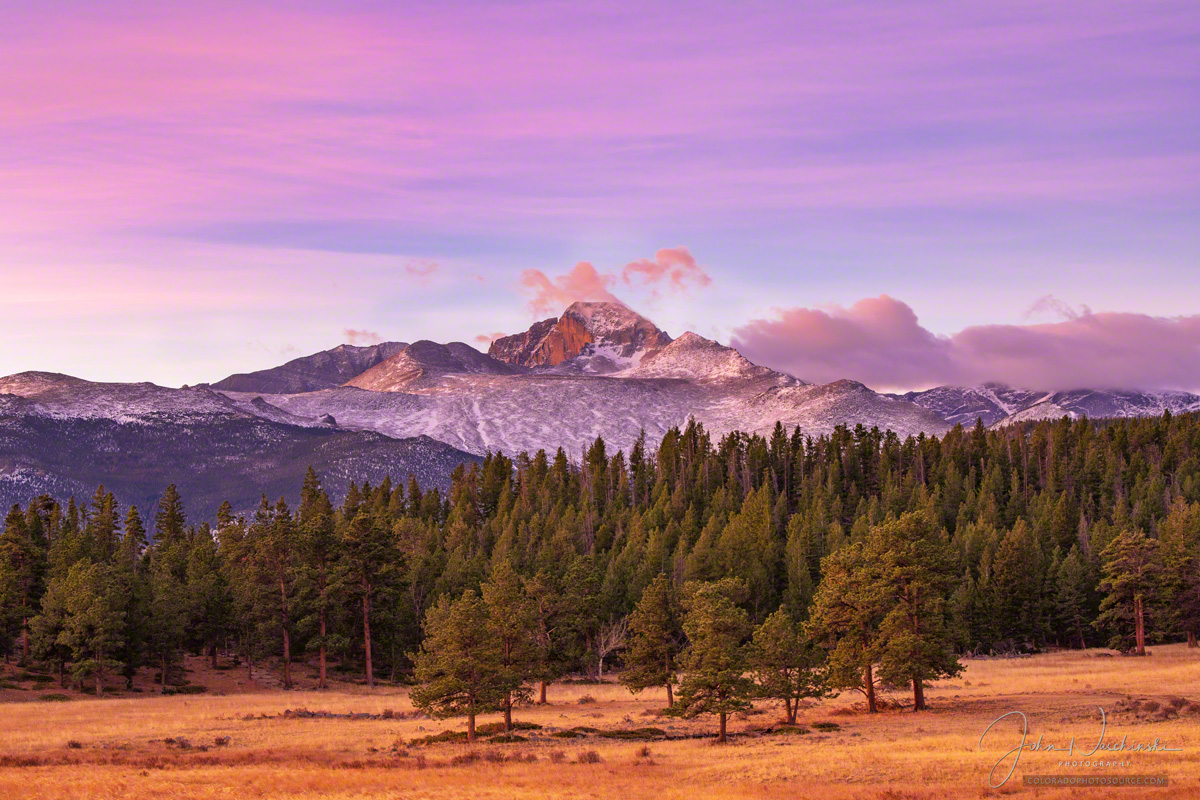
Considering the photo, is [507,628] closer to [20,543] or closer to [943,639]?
[943,639]

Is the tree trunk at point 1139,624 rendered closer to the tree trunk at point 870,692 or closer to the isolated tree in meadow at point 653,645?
the tree trunk at point 870,692

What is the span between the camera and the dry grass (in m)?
39.6

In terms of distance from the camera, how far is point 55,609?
85062mm

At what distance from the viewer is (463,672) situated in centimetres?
5906

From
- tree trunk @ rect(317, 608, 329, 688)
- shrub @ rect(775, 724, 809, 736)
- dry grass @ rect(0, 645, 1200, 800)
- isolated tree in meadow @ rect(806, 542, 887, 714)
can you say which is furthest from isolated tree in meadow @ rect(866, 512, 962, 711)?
tree trunk @ rect(317, 608, 329, 688)

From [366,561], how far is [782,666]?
4414 cm

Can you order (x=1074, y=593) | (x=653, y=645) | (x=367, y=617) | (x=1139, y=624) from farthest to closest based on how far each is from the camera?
(x=1074, y=593)
(x=1139, y=624)
(x=367, y=617)
(x=653, y=645)

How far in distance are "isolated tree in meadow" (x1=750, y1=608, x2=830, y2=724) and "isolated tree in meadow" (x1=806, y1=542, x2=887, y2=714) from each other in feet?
5.83

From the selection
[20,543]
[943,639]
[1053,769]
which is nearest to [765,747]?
[1053,769]

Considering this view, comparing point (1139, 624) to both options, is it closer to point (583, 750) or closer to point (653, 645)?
point (653, 645)

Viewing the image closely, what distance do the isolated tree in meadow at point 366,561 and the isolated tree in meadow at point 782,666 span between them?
4188 cm

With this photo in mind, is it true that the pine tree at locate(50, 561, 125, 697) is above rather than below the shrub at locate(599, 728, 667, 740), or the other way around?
above

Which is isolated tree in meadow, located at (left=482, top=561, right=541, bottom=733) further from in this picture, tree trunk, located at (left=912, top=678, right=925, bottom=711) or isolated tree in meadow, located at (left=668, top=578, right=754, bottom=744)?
tree trunk, located at (left=912, top=678, right=925, bottom=711)

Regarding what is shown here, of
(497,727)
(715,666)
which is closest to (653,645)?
(497,727)
